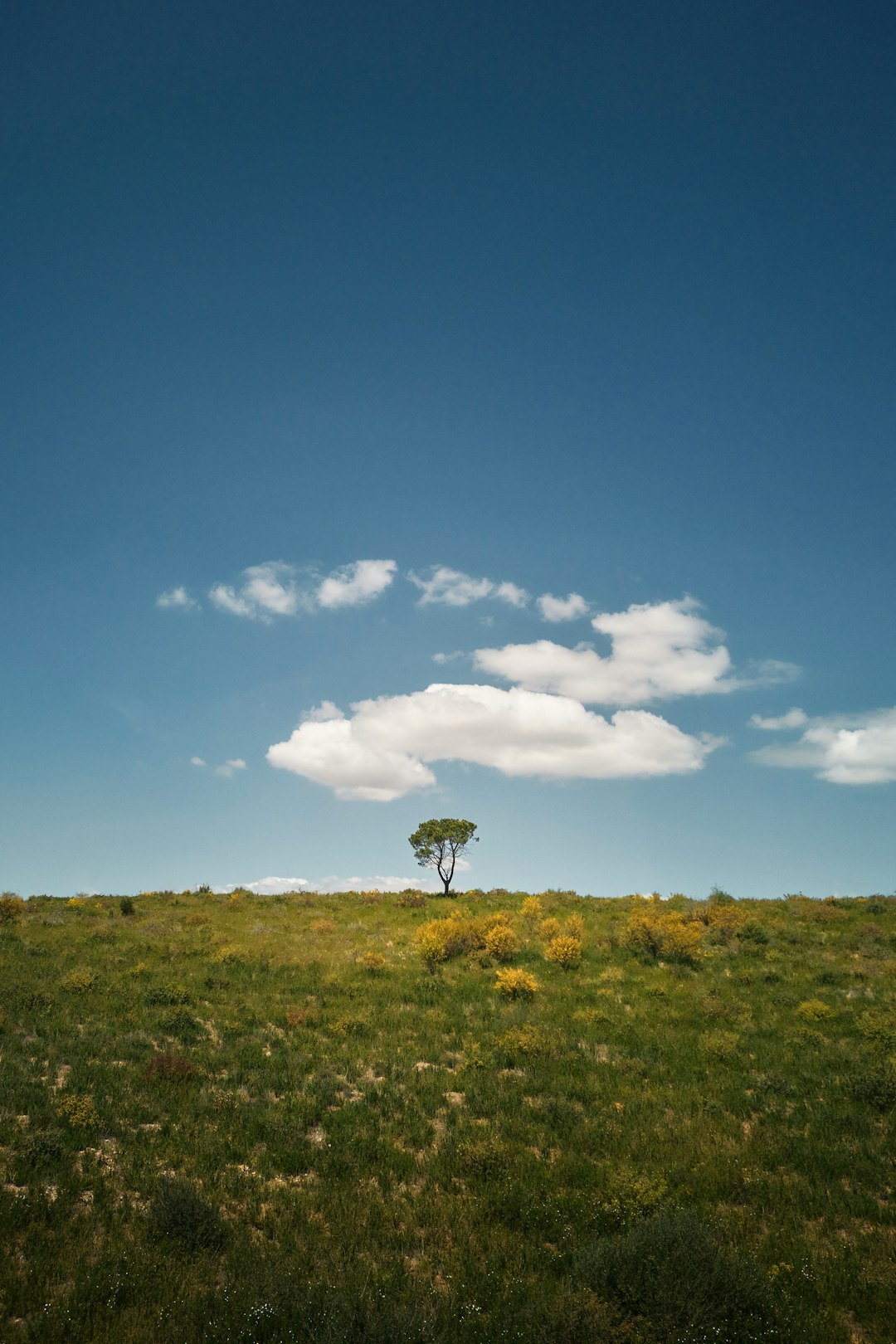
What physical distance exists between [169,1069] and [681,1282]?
456 inches

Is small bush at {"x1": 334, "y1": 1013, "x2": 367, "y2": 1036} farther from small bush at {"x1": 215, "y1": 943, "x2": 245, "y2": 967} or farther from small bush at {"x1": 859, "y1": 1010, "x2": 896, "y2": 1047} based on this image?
small bush at {"x1": 859, "y1": 1010, "x2": 896, "y2": 1047}

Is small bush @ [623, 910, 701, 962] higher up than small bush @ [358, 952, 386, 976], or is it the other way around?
small bush @ [623, 910, 701, 962]

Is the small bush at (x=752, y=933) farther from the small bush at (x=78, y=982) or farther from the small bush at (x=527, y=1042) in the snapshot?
the small bush at (x=78, y=982)

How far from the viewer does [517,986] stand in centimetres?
2247

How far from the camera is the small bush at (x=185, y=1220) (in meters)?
9.48

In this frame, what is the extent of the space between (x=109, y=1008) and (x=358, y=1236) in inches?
479

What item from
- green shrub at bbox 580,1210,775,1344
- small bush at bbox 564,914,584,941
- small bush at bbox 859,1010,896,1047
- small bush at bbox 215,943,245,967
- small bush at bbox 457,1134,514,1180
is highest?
small bush at bbox 564,914,584,941

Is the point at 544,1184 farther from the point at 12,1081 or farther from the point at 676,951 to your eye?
the point at 676,951

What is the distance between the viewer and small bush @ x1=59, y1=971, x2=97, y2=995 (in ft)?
64.8

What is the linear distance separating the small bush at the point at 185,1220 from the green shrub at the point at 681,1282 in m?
A: 5.53

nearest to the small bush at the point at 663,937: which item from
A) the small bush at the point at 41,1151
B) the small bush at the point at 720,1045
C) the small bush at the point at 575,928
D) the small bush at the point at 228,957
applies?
→ the small bush at the point at 575,928

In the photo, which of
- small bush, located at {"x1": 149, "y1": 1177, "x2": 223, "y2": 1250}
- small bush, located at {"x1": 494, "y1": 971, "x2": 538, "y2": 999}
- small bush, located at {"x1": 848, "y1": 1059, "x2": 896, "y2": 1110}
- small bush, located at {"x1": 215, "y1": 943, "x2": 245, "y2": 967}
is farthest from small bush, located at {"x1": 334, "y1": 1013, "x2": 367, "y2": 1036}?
small bush, located at {"x1": 848, "y1": 1059, "x2": 896, "y2": 1110}

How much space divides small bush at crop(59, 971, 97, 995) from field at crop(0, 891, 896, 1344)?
0.12 meters

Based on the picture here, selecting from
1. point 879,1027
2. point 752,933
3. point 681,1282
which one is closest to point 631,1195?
point 681,1282
